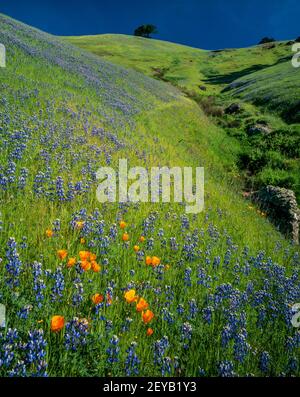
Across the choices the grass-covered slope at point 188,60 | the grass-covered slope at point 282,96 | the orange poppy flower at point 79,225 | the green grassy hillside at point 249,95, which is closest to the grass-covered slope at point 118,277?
the orange poppy flower at point 79,225

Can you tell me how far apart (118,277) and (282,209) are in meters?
8.71

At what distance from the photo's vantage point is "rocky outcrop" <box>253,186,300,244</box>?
35.7 ft

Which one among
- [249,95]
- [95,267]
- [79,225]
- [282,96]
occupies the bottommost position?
[95,267]

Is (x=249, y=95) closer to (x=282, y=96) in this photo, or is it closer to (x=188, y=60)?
(x=282, y=96)

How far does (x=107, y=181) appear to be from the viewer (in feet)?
23.9

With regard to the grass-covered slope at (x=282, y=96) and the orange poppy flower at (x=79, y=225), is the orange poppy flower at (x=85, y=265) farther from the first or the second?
the grass-covered slope at (x=282, y=96)

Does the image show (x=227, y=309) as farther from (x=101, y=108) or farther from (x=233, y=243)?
(x=101, y=108)

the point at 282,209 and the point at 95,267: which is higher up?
the point at 282,209

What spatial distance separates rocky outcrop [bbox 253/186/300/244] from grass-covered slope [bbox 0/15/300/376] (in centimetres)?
173

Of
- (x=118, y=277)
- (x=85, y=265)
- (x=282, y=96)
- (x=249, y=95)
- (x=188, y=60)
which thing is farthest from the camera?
(x=188, y=60)

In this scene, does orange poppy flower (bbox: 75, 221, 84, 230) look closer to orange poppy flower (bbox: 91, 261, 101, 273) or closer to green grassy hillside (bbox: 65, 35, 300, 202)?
orange poppy flower (bbox: 91, 261, 101, 273)

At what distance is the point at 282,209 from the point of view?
37.6ft

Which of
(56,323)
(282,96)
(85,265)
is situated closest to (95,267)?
(85,265)

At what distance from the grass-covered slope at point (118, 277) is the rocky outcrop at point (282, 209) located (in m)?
1.73
